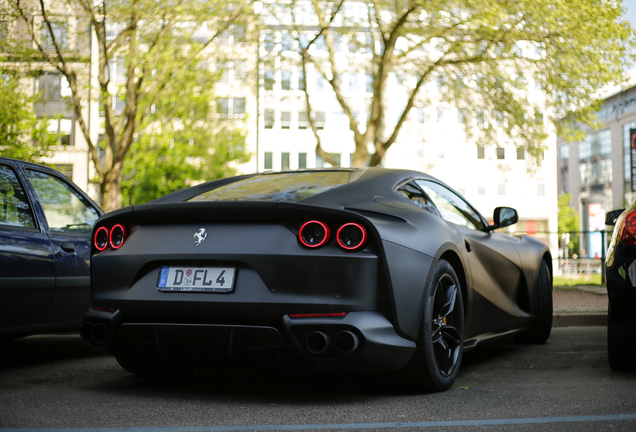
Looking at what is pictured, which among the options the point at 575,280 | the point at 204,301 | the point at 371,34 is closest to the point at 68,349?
the point at 204,301

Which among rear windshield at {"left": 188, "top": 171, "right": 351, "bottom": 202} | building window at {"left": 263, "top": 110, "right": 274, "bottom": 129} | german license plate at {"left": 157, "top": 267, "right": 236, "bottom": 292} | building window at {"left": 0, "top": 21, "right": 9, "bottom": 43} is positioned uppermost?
building window at {"left": 263, "top": 110, "right": 274, "bottom": 129}

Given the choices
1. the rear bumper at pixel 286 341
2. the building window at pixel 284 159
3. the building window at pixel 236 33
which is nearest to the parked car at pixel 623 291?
the rear bumper at pixel 286 341

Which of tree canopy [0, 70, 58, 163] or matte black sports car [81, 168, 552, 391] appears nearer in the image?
matte black sports car [81, 168, 552, 391]

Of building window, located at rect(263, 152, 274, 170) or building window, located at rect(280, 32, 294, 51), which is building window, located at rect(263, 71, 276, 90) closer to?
building window, located at rect(280, 32, 294, 51)

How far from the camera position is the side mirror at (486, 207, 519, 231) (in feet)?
18.4

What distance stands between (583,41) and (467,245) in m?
12.9

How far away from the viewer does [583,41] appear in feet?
53.0

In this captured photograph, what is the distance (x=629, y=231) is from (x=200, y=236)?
250 centimetres

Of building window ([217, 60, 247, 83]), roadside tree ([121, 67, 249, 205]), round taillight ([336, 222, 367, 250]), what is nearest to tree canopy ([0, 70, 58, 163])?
building window ([217, 60, 247, 83])

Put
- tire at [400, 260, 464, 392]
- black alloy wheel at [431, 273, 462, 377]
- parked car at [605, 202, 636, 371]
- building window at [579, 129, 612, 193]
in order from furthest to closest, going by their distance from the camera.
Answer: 1. building window at [579, 129, 612, 193]
2. parked car at [605, 202, 636, 371]
3. black alloy wheel at [431, 273, 462, 377]
4. tire at [400, 260, 464, 392]

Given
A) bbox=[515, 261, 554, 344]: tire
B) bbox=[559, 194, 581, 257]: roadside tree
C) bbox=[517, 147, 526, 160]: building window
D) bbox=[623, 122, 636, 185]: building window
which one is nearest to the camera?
bbox=[515, 261, 554, 344]: tire

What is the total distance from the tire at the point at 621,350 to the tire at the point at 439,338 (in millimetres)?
1014

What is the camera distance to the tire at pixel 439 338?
13.0 ft

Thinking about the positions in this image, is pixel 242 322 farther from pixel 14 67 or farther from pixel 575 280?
pixel 14 67
